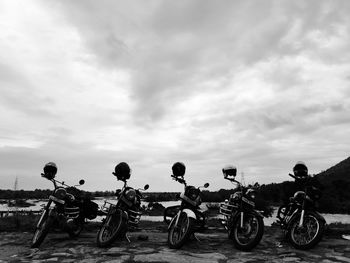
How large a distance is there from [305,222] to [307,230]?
0.21 metres

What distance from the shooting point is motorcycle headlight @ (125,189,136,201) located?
902cm

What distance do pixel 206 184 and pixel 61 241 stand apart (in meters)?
3.96

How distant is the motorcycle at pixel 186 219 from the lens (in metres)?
8.02

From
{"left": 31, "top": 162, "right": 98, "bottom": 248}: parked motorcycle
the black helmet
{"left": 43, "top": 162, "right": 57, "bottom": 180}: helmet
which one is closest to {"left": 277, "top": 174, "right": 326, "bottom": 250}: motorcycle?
the black helmet

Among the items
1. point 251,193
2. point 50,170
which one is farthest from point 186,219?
point 50,170

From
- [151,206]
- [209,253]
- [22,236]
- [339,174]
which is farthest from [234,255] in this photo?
[339,174]

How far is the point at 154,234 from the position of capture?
10195 millimetres

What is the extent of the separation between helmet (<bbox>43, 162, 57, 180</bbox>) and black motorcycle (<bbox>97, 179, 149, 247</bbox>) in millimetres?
1663

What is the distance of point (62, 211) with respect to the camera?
29.6 feet

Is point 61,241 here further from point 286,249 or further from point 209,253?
point 286,249

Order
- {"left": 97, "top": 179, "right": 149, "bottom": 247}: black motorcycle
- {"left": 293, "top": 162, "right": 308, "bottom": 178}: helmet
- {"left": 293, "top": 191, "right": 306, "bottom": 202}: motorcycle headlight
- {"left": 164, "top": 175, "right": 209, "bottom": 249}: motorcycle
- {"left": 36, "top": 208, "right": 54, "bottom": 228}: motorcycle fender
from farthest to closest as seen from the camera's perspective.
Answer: {"left": 293, "top": 162, "right": 308, "bottom": 178}: helmet
{"left": 36, "top": 208, "right": 54, "bottom": 228}: motorcycle fender
{"left": 293, "top": 191, "right": 306, "bottom": 202}: motorcycle headlight
{"left": 97, "top": 179, "right": 149, "bottom": 247}: black motorcycle
{"left": 164, "top": 175, "right": 209, "bottom": 249}: motorcycle

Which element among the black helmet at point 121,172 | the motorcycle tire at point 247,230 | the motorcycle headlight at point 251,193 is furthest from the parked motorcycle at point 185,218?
the black helmet at point 121,172

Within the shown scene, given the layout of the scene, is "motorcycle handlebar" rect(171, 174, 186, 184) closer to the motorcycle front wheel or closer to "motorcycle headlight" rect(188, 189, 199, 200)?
"motorcycle headlight" rect(188, 189, 199, 200)

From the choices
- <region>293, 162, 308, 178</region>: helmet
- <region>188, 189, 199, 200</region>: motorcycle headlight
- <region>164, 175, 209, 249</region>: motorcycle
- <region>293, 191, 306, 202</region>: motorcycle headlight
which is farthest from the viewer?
<region>188, 189, 199, 200</region>: motorcycle headlight
